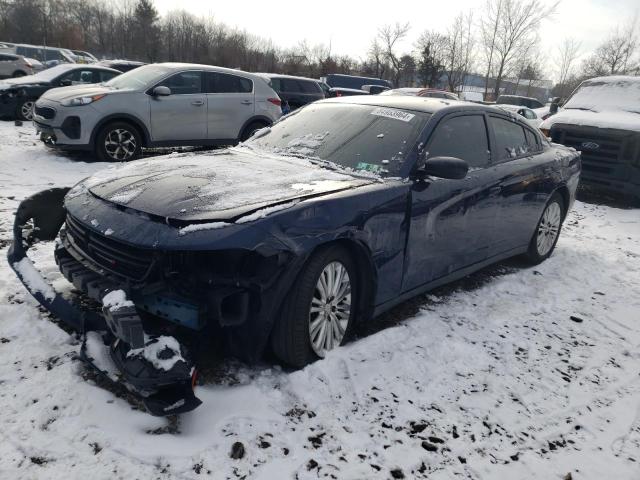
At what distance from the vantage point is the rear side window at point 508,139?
438 centimetres

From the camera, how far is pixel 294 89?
592 inches

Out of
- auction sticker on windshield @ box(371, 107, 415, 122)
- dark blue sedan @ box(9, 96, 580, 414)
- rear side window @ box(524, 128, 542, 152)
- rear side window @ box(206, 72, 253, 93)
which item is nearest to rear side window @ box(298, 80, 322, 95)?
rear side window @ box(206, 72, 253, 93)

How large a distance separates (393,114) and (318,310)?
5.84ft

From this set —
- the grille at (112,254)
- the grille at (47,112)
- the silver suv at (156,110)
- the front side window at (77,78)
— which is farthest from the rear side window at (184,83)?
the grille at (112,254)

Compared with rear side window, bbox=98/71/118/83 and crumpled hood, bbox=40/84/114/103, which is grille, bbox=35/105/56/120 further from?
rear side window, bbox=98/71/118/83

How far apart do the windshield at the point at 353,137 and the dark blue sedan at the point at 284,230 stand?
1cm

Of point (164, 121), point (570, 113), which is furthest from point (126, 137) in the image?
point (570, 113)

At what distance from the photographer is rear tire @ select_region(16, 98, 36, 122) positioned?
11.5m

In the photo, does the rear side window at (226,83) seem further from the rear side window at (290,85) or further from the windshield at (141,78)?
the rear side window at (290,85)

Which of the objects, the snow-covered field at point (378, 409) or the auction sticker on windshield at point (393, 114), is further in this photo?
the auction sticker on windshield at point (393, 114)

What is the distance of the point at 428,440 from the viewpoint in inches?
97.0

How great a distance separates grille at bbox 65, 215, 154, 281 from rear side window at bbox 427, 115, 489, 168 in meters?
2.09

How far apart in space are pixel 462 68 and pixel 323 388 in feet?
140

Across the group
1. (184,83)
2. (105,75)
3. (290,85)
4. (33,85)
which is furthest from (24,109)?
(290,85)
